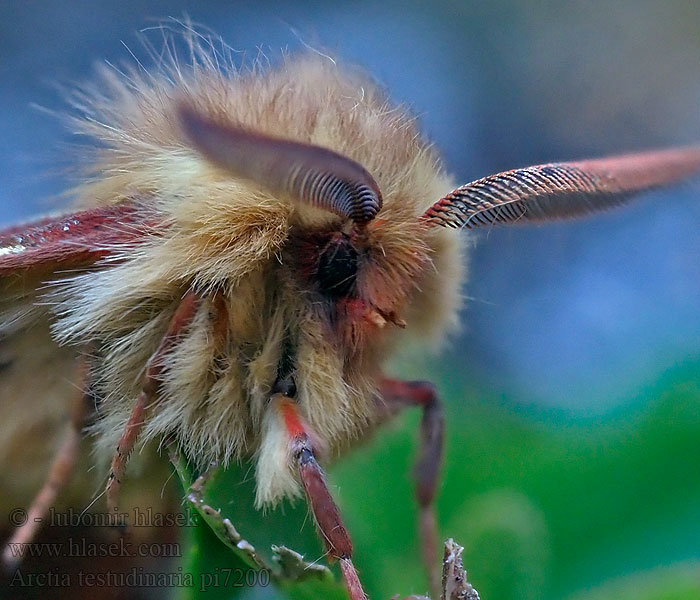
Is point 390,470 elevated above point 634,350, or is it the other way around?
point 634,350

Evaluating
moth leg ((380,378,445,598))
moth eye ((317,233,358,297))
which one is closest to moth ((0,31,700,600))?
moth eye ((317,233,358,297))

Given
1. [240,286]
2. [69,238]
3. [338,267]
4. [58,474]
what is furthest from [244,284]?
[58,474]

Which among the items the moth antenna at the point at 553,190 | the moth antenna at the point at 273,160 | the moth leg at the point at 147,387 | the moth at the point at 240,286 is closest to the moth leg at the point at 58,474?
the moth at the point at 240,286

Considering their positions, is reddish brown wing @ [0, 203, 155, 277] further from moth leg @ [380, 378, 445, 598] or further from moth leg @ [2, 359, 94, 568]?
moth leg @ [380, 378, 445, 598]

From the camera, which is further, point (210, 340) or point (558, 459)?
point (558, 459)

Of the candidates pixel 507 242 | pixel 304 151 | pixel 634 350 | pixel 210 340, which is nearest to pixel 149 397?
pixel 210 340

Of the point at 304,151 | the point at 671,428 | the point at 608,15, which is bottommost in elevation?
the point at 671,428

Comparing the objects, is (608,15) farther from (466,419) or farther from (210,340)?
(210,340)

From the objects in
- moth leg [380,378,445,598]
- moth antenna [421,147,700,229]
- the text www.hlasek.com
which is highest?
moth antenna [421,147,700,229]
